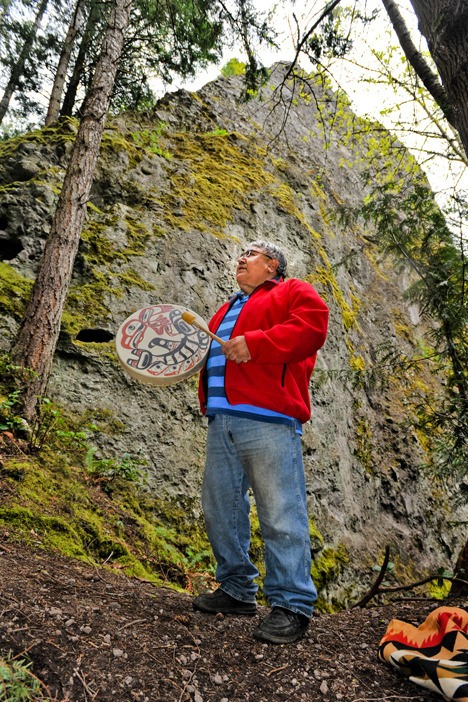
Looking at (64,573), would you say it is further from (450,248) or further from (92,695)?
(450,248)

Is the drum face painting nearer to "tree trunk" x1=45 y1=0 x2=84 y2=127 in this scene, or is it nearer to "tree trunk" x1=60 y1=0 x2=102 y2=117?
"tree trunk" x1=45 y1=0 x2=84 y2=127

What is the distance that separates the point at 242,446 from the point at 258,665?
1.08m

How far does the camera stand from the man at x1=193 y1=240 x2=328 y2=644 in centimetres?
263

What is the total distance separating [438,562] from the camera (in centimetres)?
692

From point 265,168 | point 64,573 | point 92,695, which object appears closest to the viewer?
point 92,695

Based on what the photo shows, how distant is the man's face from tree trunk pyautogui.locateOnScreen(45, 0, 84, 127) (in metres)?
9.47

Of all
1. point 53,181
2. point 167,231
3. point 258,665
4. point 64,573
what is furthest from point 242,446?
point 53,181

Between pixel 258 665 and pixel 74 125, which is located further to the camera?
pixel 74 125

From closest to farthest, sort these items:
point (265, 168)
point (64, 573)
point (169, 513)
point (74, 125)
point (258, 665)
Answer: point (258, 665), point (64, 573), point (169, 513), point (74, 125), point (265, 168)

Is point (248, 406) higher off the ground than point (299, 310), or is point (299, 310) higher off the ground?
point (299, 310)

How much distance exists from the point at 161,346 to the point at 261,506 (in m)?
1.25

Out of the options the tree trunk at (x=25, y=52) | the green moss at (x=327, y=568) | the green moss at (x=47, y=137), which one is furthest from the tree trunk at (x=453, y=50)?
the tree trunk at (x=25, y=52)

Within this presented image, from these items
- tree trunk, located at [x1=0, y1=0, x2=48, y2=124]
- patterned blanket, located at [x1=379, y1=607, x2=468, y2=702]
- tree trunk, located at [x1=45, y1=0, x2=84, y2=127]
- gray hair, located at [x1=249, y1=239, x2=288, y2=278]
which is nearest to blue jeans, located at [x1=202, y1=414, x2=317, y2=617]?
patterned blanket, located at [x1=379, y1=607, x2=468, y2=702]

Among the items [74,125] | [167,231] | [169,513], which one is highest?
[74,125]
